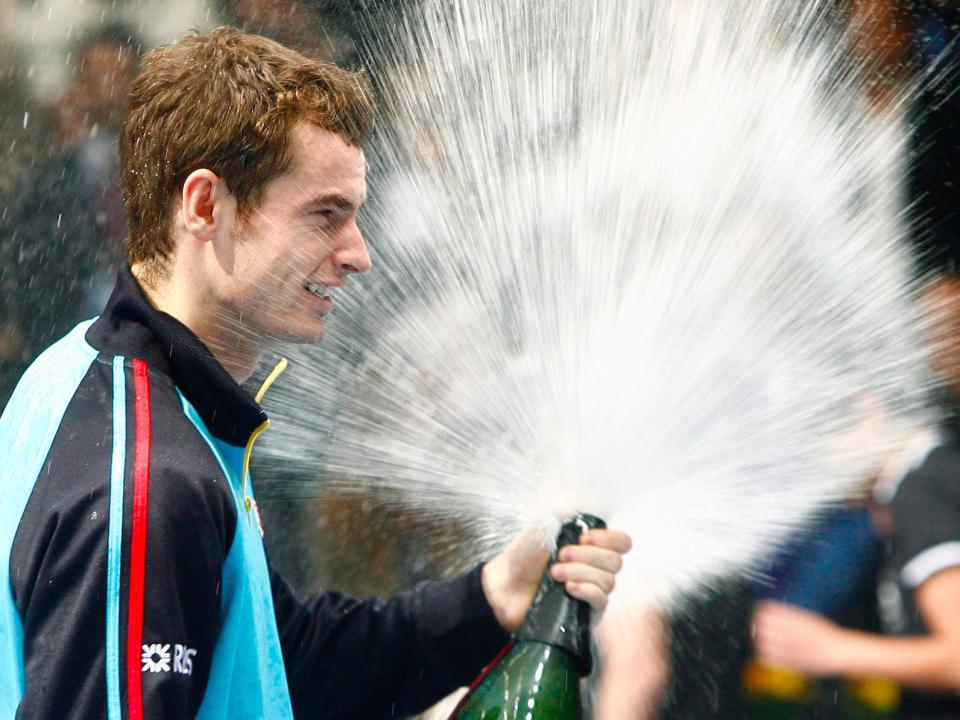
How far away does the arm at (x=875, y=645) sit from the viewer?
7.36 ft

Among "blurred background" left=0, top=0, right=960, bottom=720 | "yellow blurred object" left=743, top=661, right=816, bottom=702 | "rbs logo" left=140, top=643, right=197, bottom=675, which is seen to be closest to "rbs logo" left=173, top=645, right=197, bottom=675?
"rbs logo" left=140, top=643, right=197, bottom=675

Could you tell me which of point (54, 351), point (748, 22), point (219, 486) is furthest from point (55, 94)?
point (219, 486)

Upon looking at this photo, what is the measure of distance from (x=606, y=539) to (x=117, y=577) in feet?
2.05

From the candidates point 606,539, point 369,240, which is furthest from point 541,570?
point 369,240

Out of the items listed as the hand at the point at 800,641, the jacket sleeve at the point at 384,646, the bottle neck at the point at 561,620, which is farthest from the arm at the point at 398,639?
the hand at the point at 800,641

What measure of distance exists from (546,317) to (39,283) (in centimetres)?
218

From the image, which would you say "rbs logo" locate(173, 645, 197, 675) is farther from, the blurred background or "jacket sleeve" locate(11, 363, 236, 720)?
the blurred background

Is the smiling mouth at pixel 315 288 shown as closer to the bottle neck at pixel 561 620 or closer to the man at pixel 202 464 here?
the man at pixel 202 464

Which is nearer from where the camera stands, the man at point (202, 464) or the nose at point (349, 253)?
the man at point (202, 464)

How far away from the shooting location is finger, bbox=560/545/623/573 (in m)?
1.67

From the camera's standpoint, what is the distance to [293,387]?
9.23 ft

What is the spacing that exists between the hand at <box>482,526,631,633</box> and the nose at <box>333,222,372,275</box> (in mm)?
431

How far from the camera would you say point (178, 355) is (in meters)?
1.56

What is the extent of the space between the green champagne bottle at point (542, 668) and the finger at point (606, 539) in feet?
0.04
